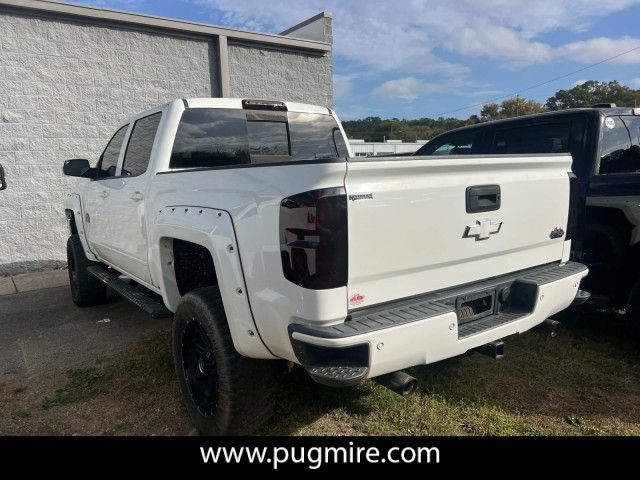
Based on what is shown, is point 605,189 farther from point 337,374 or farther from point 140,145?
point 140,145

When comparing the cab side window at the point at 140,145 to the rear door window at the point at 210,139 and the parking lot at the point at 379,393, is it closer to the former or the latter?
the rear door window at the point at 210,139

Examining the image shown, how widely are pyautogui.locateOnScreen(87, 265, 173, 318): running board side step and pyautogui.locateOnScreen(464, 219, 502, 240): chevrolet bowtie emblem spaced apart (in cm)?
206

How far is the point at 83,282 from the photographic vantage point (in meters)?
5.64

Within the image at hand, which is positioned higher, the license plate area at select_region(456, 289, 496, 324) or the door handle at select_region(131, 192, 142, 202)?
the door handle at select_region(131, 192, 142, 202)

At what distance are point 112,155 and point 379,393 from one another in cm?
353

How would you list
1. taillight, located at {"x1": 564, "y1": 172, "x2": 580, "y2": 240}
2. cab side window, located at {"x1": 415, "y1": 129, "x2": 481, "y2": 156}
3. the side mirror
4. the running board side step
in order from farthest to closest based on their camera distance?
cab side window, located at {"x1": 415, "y1": 129, "x2": 481, "y2": 156} → the side mirror → the running board side step → taillight, located at {"x1": 564, "y1": 172, "x2": 580, "y2": 240}

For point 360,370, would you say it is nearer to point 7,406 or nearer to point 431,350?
point 431,350

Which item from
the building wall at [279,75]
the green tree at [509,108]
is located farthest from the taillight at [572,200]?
the green tree at [509,108]

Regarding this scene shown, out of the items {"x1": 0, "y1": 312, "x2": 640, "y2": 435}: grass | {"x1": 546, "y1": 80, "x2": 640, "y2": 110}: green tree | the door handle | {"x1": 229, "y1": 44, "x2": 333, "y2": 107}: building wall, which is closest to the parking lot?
{"x1": 0, "y1": 312, "x2": 640, "y2": 435}: grass

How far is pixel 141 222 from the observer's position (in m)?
3.70

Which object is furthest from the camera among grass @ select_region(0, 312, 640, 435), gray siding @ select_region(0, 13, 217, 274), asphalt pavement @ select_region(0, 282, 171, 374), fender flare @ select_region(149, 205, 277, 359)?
gray siding @ select_region(0, 13, 217, 274)

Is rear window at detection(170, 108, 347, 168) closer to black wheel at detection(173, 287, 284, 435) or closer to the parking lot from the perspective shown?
black wheel at detection(173, 287, 284, 435)

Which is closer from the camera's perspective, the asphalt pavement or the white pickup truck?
the white pickup truck

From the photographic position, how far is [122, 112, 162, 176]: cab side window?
12.7 feet
